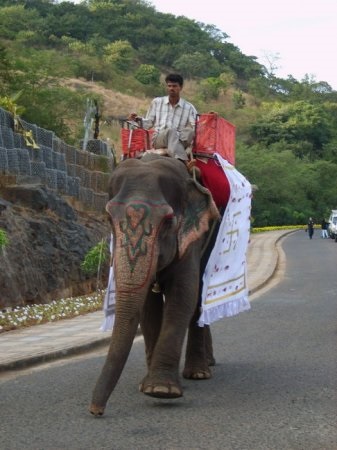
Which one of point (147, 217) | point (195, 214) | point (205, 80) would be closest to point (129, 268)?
point (147, 217)

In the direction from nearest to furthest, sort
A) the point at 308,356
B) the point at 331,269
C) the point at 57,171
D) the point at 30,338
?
the point at 308,356, the point at 30,338, the point at 57,171, the point at 331,269

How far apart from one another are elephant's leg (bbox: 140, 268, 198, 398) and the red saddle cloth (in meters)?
1.10

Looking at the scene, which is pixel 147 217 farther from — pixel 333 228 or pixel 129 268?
pixel 333 228

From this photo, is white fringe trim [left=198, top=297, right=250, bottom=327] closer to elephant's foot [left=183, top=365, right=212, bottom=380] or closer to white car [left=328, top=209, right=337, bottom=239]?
elephant's foot [left=183, top=365, right=212, bottom=380]

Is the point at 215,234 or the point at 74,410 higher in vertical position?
the point at 215,234

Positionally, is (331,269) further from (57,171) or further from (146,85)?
(146,85)

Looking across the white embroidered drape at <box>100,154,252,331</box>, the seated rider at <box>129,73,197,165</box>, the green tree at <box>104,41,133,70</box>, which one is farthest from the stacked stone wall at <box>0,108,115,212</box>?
the green tree at <box>104,41,133,70</box>

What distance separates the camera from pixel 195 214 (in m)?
7.87

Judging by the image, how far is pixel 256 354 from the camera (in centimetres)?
1067

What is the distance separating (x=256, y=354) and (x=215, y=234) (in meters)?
2.51

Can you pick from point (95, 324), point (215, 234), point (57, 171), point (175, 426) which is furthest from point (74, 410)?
point (57, 171)

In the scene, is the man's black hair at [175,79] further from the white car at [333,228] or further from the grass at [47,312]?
the white car at [333,228]

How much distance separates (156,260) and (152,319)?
1.39 metres

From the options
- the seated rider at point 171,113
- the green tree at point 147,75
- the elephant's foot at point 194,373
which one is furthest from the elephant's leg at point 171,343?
the green tree at point 147,75
